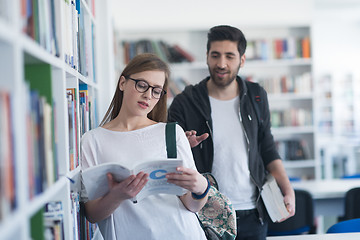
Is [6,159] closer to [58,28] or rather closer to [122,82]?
[58,28]

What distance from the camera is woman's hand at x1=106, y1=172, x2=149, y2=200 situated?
1.27m

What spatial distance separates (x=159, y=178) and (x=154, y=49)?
13.4ft

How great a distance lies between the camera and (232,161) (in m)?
2.10

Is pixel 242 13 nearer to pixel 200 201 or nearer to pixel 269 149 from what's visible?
pixel 269 149

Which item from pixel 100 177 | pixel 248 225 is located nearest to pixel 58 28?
pixel 100 177

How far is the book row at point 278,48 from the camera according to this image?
213 inches

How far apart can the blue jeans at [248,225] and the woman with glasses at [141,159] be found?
0.60 metres

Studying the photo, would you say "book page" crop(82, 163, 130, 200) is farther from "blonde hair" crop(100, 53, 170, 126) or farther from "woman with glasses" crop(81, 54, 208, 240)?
"blonde hair" crop(100, 53, 170, 126)

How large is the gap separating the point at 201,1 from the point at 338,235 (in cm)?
440

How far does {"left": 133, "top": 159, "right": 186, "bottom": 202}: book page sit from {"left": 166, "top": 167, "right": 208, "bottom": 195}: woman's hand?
0.07ft

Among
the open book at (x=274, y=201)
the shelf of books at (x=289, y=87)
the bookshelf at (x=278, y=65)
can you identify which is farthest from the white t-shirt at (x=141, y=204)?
the shelf of books at (x=289, y=87)

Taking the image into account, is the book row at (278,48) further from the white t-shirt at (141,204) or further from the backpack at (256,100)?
the white t-shirt at (141,204)

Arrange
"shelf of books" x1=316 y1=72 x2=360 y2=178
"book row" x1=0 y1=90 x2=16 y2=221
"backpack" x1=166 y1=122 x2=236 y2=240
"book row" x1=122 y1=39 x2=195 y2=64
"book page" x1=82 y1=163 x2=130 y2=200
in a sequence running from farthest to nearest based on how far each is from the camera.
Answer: "shelf of books" x1=316 y1=72 x2=360 y2=178
"book row" x1=122 y1=39 x2=195 y2=64
"backpack" x1=166 y1=122 x2=236 y2=240
"book page" x1=82 y1=163 x2=130 y2=200
"book row" x1=0 y1=90 x2=16 y2=221

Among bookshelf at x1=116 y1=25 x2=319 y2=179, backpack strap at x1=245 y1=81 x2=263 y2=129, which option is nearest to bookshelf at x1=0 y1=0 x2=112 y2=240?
backpack strap at x1=245 y1=81 x2=263 y2=129
